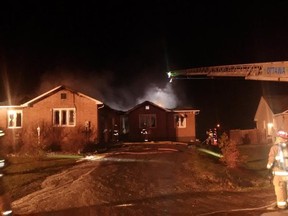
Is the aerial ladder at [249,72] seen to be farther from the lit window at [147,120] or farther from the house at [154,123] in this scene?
the lit window at [147,120]

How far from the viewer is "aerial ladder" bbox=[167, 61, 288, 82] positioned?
18584 millimetres

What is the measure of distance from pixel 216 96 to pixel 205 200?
59.7 meters

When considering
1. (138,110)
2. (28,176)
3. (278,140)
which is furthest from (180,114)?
(278,140)

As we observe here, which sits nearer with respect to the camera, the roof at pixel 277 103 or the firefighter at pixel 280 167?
the firefighter at pixel 280 167

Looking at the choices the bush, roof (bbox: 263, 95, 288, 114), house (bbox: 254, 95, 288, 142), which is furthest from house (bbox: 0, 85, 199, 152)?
the bush

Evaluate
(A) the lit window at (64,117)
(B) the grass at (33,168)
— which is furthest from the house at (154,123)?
(B) the grass at (33,168)

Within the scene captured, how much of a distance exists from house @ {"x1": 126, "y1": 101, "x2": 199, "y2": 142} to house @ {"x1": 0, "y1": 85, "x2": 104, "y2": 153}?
6.87 meters

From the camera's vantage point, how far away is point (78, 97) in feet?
99.5

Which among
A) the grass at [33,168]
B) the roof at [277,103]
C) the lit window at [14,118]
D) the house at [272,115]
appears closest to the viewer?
the grass at [33,168]

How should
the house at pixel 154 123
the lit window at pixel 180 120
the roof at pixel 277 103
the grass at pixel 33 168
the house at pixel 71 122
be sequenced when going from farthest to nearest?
the roof at pixel 277 103
the lit window at pixel 180 120
the house at pixel 154 123
the house at pixel 71 122
the grass at pixel 33 168

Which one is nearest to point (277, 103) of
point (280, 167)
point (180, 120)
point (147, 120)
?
point (180, 120)

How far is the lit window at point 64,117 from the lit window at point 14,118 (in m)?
2.74

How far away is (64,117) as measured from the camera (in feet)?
100

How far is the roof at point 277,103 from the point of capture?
4031 cm
